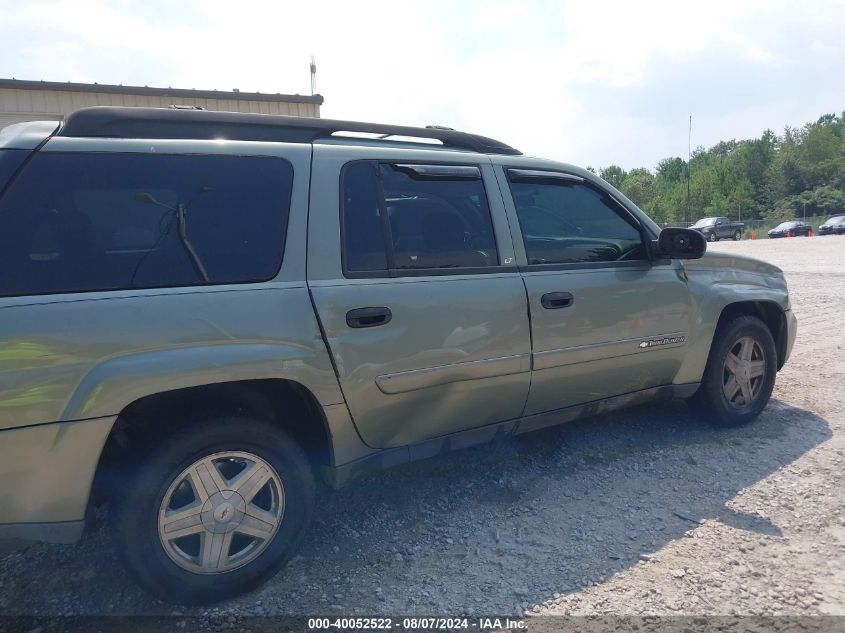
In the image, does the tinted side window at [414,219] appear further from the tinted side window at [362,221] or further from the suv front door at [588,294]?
the suv front door at [588,294]

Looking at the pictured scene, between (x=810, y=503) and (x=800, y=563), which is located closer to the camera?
(x=800, y=563)

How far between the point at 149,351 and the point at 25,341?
1.25 feet

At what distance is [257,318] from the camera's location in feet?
7.95

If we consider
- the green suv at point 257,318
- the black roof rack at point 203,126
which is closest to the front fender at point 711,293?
the green suv at point 257,318

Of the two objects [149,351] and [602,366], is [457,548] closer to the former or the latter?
[602,366]

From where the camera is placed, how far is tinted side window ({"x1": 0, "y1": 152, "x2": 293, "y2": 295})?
6.91 feet

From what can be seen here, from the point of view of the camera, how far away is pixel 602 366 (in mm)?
3549

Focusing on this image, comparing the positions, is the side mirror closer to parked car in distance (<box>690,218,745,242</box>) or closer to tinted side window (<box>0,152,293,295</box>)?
tinted side window (<box>0,152,293,295</box>)

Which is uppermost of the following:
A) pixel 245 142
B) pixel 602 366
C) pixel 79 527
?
pixel 245 142

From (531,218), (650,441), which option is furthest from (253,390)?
(650,441)

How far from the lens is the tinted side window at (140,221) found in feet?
6.91

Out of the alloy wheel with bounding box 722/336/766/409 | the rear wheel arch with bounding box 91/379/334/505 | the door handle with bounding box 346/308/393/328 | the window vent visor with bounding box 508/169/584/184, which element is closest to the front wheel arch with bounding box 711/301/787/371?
the alloy wheel with bounding box 722/336/766/409

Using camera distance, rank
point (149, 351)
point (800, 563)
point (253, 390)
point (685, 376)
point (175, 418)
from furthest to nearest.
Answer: point (685, 376), point (800, 563), point (253, 390), point (175, 418), point (149, 351)

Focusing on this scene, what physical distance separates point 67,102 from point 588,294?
33.9ft
